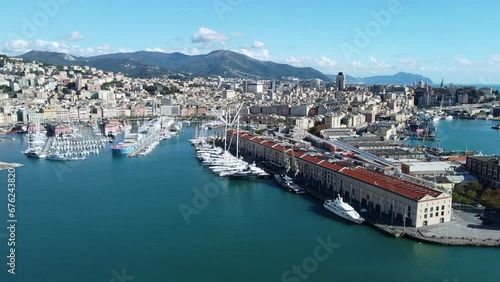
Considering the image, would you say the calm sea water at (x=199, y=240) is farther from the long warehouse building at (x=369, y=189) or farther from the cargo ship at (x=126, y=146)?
the cargo ship at (x=126, y=146)

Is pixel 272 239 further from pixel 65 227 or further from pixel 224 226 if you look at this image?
pixel 65 227

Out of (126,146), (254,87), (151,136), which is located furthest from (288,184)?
(254,87)

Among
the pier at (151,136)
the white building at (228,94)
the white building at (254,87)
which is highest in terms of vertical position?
the white building at (254,87)

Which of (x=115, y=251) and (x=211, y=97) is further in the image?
(x=211, y=97)

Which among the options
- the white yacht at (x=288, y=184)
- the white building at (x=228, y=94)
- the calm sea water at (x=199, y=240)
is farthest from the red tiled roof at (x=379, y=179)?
the white building at (x=228, y=94)

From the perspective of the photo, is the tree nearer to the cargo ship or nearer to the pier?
the pier

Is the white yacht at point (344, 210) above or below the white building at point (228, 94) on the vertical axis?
below

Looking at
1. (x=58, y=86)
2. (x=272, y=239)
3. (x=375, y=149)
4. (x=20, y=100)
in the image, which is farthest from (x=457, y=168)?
(x=58, y=86)
